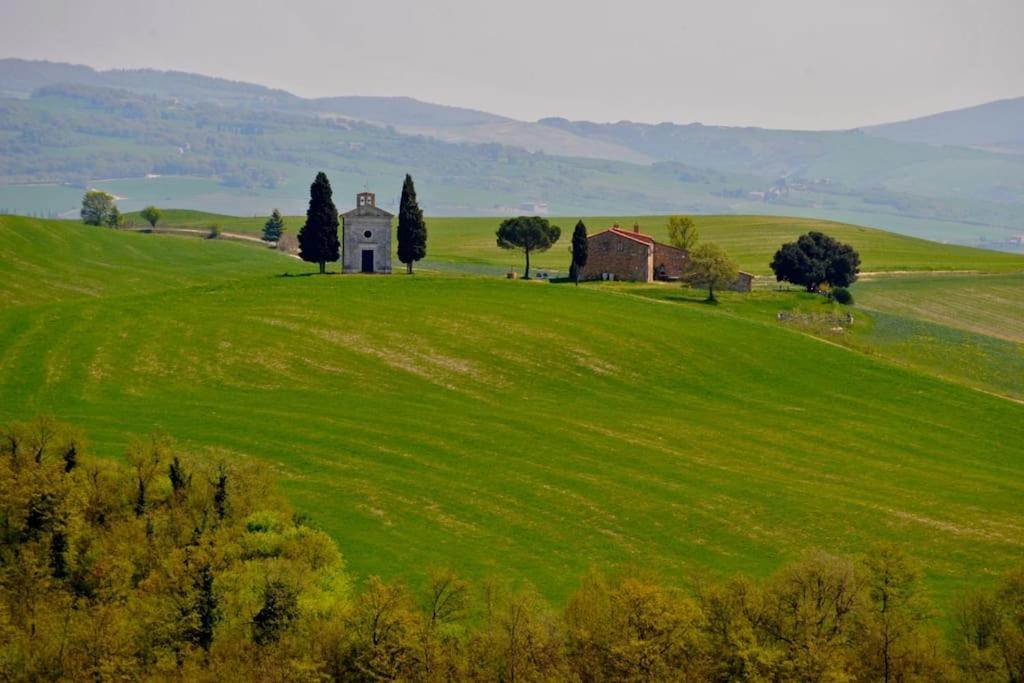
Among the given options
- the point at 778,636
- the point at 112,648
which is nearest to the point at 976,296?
the point at 778,636

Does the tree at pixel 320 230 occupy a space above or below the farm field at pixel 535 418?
above

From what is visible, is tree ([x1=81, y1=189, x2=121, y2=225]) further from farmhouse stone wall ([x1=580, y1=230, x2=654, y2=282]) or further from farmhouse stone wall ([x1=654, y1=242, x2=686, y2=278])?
farmhouse stone wall ([x1=654, y1=242, x2=686, y2=278])

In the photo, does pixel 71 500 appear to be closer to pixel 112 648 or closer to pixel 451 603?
pixel 112 648

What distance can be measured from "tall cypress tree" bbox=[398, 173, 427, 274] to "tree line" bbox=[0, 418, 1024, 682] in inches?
2327

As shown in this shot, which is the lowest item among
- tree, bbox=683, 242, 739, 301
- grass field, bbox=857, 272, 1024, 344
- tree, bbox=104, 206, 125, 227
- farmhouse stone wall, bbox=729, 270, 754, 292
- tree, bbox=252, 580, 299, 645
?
tree, bbox=252, 580, 299, 645

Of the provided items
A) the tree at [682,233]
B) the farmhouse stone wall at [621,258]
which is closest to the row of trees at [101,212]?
the tree at [682,233]

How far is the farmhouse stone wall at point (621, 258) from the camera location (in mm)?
116062

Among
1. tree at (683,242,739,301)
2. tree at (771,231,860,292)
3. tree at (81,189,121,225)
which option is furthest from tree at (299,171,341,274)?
tree at (81,189,121,225)

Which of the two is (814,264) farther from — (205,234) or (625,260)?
(205,234)

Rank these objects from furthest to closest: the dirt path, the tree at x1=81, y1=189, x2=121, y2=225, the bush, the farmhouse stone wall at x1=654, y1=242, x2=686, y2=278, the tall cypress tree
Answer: the tree at x1=81, y1=189, x2=121, y2=225 → the dirt path → the farmhouse stone wall at x1=654, y1=242, x2=686, y2=278 → the bush → the tall cypress tree

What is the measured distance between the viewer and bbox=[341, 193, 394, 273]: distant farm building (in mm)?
101688

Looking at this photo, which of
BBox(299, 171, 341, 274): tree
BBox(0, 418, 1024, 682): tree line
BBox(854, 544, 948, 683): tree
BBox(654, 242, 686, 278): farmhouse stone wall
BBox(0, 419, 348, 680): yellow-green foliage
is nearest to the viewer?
BBox(854, 544, 948, 683): tree

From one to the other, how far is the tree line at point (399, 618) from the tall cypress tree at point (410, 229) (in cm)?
5911

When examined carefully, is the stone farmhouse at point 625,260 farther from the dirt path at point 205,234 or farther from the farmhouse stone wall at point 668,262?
the dirt path at point 205,234
